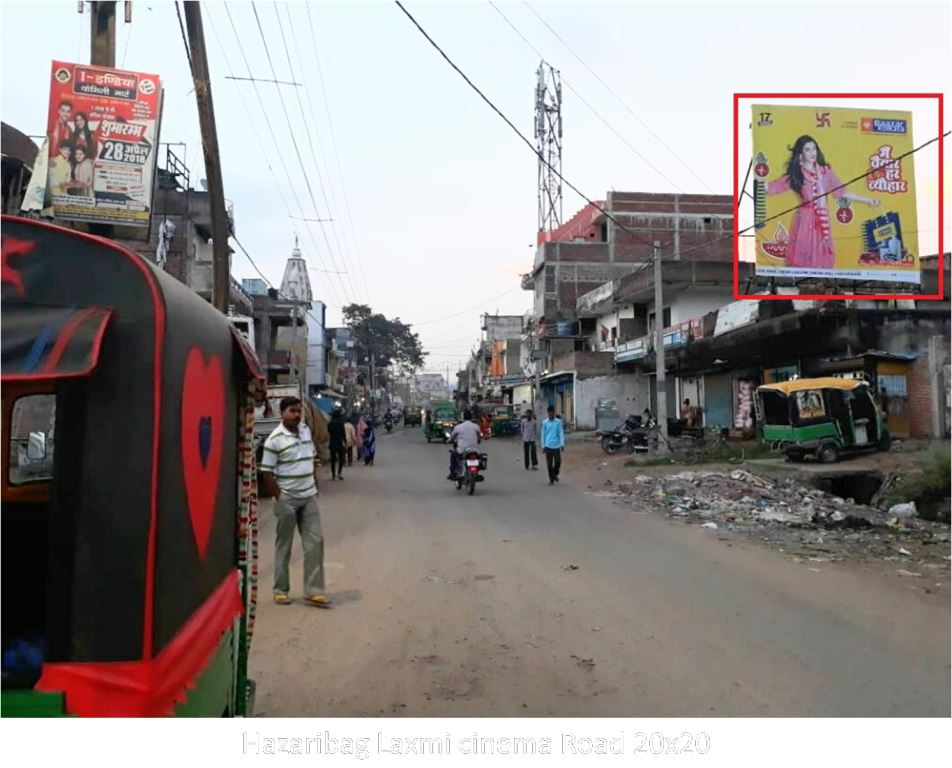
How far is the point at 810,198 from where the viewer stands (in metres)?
22.1

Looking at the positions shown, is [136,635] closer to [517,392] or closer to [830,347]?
[830,347]

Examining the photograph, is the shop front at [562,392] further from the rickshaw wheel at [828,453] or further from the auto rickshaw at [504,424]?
the rickshaw wheel at [828,453]

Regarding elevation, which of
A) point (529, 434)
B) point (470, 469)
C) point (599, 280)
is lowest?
point (470, 469)

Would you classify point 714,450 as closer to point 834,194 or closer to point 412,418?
point 834,194

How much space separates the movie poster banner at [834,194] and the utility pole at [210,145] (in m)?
16.9

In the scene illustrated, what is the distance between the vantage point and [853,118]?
22.0 m

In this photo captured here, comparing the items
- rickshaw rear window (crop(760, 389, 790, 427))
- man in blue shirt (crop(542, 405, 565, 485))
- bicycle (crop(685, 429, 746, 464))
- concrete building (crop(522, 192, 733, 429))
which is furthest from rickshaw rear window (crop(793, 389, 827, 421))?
concrete building (crop(522, 192, 733, 429))

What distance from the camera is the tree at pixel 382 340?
76438 mm

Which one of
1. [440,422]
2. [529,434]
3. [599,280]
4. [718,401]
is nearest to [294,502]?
[529,434]

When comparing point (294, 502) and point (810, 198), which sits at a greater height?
point (810, 198)

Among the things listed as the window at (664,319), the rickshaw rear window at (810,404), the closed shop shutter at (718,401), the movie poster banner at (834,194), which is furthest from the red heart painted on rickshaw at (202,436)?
the window at (664,319)

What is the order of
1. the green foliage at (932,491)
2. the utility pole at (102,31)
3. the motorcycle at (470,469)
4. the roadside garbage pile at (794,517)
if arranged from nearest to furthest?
the roadside garbage pile at (794,517) < the utility pole at (102,31) < the green foliage at (932,491) < the motorcycle at (470,469)

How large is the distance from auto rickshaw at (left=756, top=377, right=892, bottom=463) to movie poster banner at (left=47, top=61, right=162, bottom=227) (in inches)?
589

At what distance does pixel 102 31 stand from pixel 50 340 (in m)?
9.95
